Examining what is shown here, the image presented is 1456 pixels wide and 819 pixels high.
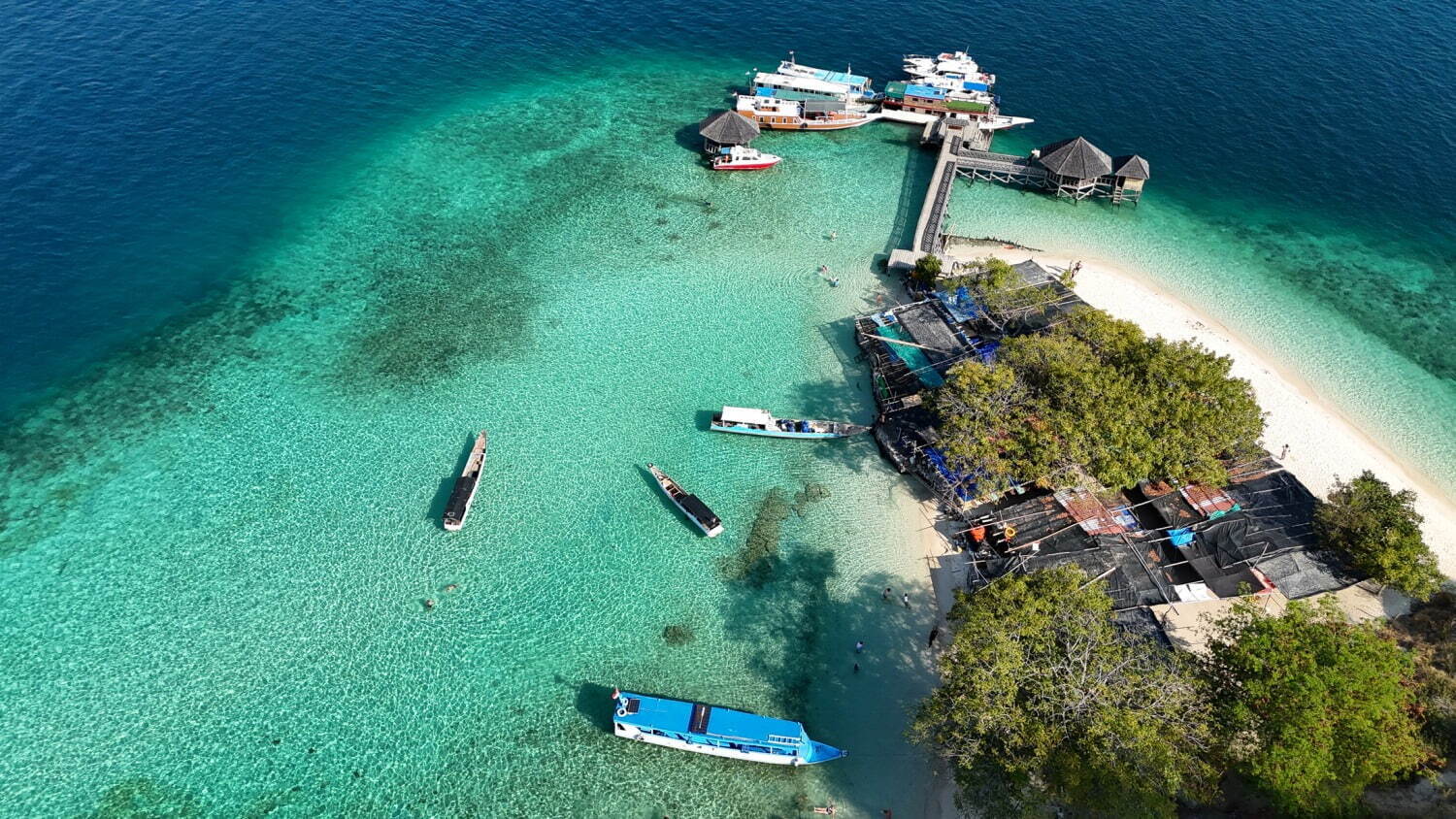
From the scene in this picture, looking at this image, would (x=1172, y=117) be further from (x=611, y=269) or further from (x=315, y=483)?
(x=315, y=483)

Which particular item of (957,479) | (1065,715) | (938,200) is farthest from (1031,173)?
(1065,715)

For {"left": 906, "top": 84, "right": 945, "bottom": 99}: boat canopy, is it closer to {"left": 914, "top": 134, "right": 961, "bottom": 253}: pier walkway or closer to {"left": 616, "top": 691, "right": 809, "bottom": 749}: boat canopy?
{"left": 914, "top": 134, "right": 961, "bottom": 253}: pier walkway

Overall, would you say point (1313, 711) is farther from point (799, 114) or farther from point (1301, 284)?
point (799, 114)

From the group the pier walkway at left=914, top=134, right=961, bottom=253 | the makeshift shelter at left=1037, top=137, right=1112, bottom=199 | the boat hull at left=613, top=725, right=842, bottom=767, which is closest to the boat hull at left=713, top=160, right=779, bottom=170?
the pier walkway at left=914, top=134, right=961, bottom=253

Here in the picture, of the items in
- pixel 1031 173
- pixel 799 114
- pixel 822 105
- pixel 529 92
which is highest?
pixel 822 105

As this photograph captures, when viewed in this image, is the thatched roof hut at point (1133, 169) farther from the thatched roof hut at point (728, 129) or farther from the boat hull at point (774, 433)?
Result: the boat hull at point (774, 433)

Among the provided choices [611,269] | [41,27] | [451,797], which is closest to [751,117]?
[611,269]

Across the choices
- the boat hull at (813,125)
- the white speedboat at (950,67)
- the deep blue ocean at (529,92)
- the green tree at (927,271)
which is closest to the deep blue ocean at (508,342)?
the deep blue ocean at (529,92)
